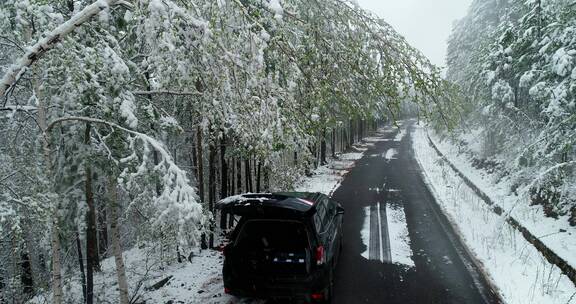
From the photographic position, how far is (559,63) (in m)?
11.2

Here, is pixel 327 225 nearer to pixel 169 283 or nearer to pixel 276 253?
pixel 276 253

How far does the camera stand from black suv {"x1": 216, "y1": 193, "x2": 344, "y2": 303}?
6273mm

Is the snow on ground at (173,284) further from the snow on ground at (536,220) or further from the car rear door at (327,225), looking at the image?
the snow on ground at (536,220)

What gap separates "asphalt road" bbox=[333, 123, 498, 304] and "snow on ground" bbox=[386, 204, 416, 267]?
121mm

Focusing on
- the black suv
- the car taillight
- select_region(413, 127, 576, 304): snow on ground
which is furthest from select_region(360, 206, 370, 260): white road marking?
the car taillight

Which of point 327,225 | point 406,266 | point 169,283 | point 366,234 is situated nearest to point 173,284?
point 169,283

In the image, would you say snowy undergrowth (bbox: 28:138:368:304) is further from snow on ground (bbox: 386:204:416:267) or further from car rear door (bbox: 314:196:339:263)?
snow on ground (bbox: 386:204:416:267)

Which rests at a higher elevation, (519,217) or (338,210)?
(338,210)

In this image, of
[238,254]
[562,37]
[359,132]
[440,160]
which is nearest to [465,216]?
[562,37]

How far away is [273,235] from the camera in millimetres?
6590

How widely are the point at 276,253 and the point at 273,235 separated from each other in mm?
355

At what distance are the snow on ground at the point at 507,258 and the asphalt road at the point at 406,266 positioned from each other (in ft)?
1.24

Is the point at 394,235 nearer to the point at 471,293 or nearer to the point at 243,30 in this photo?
the point at 471,293

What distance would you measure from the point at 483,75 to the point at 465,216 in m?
9.99
